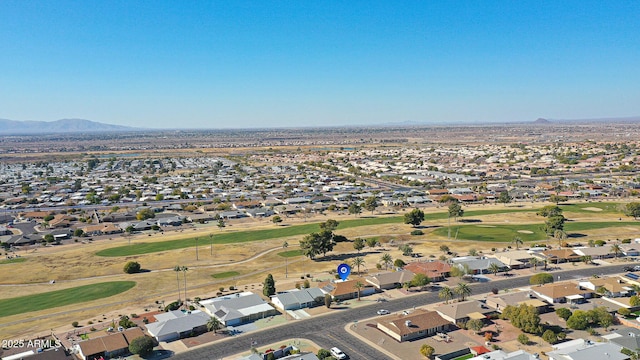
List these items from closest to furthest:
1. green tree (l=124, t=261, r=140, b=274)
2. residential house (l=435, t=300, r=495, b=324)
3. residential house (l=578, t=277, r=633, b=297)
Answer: residential house (l=435, t=300, r=495, b=324), residential house (l=578, t=277, r=633, b=297), green tree (l=124, t=261, r=140, b=274)

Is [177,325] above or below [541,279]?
below

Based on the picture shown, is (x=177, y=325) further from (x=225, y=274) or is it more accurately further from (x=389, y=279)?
(x=389, y=279)

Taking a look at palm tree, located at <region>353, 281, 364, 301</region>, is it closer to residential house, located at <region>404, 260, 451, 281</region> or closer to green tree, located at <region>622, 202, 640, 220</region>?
residential house, located at <region>404, 260, 451, 281</region>

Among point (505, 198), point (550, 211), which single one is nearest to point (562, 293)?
point (550, 211)

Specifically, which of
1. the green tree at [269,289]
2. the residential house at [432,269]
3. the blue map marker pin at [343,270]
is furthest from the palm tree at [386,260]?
the green tree at [269,289]

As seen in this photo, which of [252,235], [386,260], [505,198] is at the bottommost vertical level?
[252,235]

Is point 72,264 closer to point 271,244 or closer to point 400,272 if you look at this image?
point 271,244

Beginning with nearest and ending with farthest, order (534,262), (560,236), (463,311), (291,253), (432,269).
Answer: (463,311) → (432,269) → (534,262) → (291,253) → (560,236)

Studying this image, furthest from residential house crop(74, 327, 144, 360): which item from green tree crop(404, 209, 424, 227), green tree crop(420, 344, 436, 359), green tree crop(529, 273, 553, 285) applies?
green tree crop(404, 209, 424, 227)
